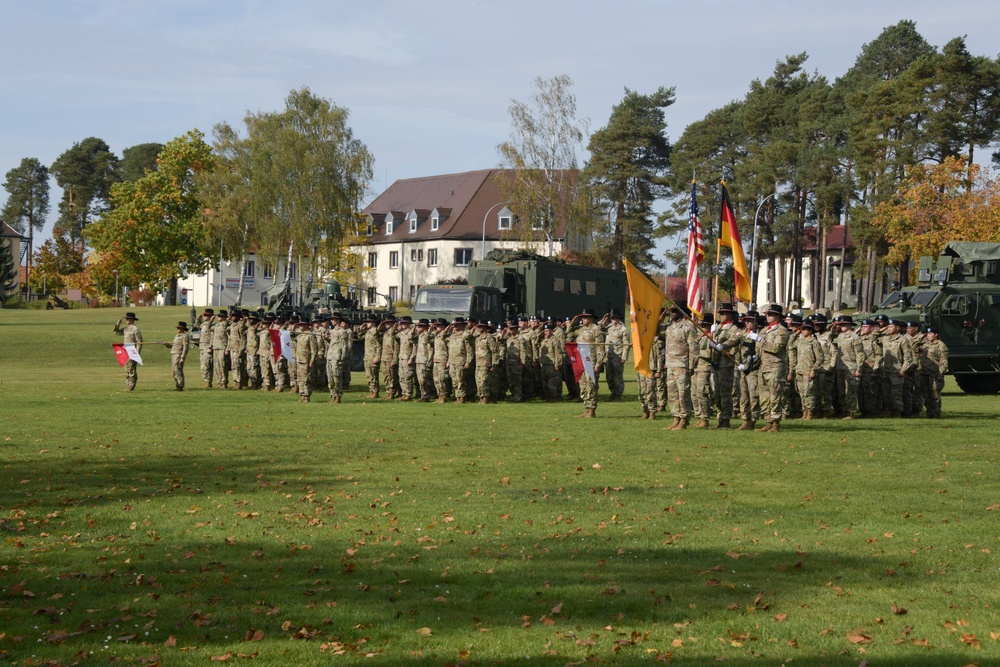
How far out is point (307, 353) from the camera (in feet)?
86.2

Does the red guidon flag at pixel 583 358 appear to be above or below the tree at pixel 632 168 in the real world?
below

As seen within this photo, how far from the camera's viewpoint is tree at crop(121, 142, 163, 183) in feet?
406

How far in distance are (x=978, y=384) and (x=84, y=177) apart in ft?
366

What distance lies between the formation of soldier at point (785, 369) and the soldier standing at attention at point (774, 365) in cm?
2

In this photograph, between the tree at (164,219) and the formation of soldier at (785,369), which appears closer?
the formation of soldier at (785,369)

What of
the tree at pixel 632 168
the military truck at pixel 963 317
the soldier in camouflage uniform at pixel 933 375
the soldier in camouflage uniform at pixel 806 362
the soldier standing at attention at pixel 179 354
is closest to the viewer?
the soldier in camouflage uniform at pixel 806 362

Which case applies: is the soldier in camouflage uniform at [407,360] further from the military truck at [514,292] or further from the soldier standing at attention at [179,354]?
the soldier standing at attention at [179,354]

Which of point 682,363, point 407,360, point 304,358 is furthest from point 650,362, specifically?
point 304,358

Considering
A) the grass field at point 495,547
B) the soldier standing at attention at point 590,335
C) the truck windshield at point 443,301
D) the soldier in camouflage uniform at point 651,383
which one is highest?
the truck windshield at point 443,301

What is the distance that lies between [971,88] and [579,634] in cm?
5910

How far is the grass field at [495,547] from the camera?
728 cm

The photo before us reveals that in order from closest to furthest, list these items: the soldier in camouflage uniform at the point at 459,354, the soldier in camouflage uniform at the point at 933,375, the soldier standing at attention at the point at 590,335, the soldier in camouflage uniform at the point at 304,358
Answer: the soldier in camouflage uniform at the point at 933,375, the soldier standing at attention at the point at 590,335, the soldier in camouflage uniform at the point at 459,354, the soldier in camouflage uniform at the point at 304,358

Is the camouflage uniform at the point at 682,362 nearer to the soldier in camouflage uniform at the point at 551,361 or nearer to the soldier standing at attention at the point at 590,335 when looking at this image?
the soldier standing at attention at the point at 590,335

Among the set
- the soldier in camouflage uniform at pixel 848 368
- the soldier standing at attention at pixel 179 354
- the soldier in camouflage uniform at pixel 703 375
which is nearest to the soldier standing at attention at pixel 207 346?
the soldier standing at attention at pixel 179 354
